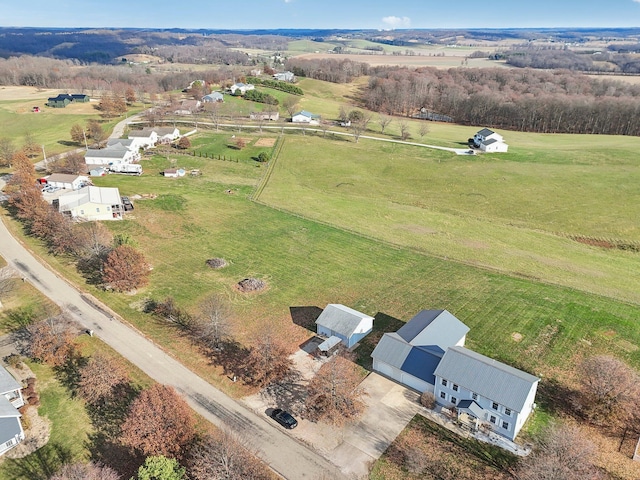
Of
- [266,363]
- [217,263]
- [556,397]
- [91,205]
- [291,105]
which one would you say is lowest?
[556,397]

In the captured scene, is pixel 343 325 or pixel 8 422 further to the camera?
pixel 343 325

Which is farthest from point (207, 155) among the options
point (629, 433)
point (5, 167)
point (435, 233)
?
point (629, 433)

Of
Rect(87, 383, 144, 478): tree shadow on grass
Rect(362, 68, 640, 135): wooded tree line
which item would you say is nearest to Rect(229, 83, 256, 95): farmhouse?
Rect(362, 68, 640, 135): wooded tree line

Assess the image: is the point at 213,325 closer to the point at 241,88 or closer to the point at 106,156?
the point at 106,156

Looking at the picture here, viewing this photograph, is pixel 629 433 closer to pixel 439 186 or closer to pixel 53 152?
pixel 439 186

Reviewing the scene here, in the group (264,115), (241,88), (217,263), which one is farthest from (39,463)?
(241,88)

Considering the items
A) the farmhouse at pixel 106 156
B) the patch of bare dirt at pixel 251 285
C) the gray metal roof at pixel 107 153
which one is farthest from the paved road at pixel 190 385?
the gray metal roof at pixel 107 153

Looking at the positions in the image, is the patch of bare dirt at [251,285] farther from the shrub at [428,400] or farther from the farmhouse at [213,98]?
the farmhouse at [213,98]
